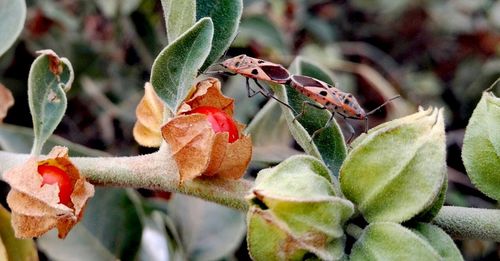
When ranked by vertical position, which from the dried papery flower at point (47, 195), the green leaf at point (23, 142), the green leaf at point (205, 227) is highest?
the dried papery flower at point (47, 195)

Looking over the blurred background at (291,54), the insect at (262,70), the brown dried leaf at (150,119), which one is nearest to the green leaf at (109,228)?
the blurred background at (291,54)

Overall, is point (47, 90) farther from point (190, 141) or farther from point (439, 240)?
point (439, 240)

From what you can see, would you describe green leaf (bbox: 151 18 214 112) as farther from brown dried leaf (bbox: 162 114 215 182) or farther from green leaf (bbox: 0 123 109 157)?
green leaf (bbox: 0 123 109 157)

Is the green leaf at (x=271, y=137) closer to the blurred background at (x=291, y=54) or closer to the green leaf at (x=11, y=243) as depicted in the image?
the blurred background at (x=291, y=54)

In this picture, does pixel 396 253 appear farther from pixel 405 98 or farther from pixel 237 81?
pixel 405 98

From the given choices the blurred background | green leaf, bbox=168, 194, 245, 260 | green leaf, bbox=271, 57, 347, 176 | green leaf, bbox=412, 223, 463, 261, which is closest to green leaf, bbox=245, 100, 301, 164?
the blurred background

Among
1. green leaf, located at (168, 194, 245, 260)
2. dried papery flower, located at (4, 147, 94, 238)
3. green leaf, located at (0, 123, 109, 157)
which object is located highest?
dried papery flower, located at (4, 147, 94, 238)
